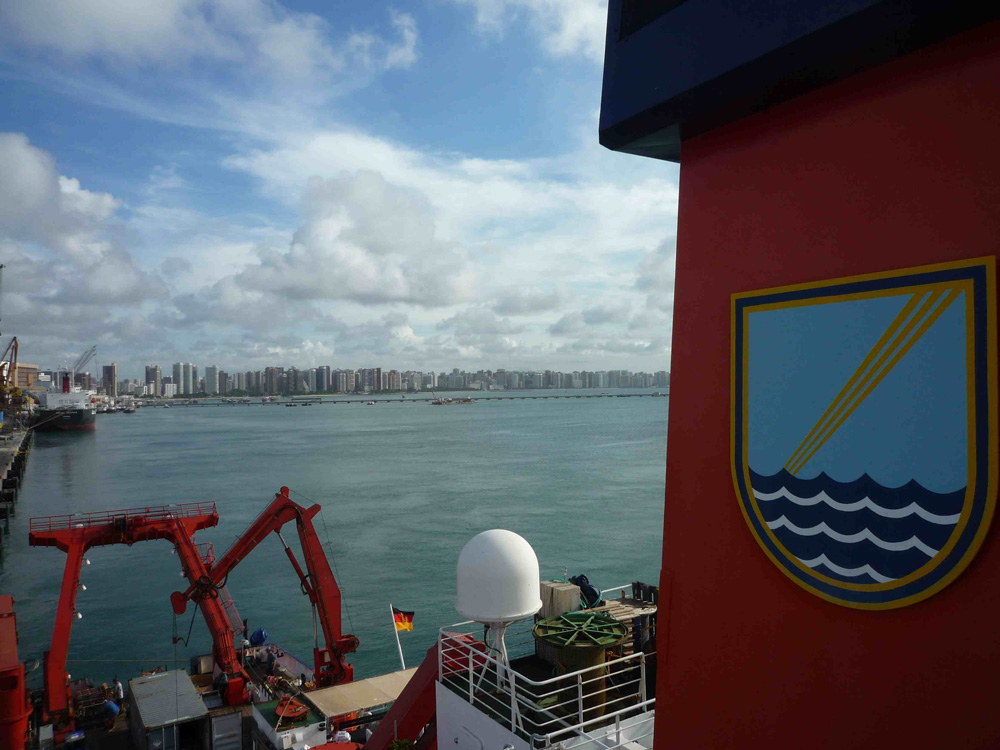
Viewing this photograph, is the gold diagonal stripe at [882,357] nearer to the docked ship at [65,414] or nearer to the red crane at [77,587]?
the red crane at [77,587]

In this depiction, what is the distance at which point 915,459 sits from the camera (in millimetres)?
2762

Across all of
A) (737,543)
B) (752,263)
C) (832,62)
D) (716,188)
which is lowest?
(737,543)

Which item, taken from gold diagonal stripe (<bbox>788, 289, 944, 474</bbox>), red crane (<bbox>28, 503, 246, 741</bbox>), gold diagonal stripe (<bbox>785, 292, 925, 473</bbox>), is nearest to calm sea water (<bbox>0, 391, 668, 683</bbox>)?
red crane (<bbox>28, 503, 246, 741</bbox>)

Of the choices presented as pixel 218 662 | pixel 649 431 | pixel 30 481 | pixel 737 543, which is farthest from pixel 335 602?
pixel 649 431

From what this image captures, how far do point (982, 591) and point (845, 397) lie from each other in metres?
0.85

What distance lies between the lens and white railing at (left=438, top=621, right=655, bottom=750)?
24.2 ft

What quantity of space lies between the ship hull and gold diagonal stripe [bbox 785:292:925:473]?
157862mm

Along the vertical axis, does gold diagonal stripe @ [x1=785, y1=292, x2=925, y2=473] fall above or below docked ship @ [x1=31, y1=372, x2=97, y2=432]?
above

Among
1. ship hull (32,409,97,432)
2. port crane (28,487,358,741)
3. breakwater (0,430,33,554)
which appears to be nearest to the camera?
port crane (28,487,358,741)

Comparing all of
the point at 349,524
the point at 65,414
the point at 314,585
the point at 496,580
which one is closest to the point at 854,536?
the point at 496,580

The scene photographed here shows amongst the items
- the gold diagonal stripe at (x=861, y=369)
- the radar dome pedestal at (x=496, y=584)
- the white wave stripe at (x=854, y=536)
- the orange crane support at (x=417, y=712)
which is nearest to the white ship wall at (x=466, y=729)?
the radar dome pedestal at (x=496, y=584)

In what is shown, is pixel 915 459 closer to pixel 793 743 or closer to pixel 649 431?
pixel 793 743

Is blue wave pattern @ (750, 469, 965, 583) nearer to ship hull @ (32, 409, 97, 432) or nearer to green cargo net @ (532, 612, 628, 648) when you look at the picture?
green cargo net @ (532, 612, 628, 648)

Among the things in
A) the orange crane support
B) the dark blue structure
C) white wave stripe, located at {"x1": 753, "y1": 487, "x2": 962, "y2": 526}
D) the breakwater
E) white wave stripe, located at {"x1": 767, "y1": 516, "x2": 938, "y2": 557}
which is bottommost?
the breakwater
